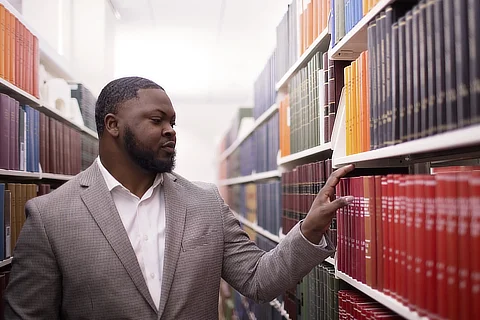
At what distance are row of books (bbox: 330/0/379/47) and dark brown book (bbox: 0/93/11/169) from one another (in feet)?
4.10

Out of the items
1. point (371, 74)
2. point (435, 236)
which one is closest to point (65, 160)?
point (371, 74)

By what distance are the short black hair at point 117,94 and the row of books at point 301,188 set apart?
2.19ft

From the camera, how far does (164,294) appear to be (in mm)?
1469

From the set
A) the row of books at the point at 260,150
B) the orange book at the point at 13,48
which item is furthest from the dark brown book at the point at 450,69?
the row of books at the point at 260,150

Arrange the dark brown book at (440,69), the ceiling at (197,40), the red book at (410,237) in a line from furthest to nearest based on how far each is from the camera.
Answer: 1. the ceiling at (197,40)
2. the red book at (410,237)
3. the dark brown book at (440,69)

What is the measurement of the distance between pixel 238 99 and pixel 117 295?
323 inches

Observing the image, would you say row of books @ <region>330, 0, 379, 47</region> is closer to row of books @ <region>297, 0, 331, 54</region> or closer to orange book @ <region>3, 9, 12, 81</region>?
row of books @ <region>297, 0, 331, 54</region>

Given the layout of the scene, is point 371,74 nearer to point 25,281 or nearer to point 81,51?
point 25,281

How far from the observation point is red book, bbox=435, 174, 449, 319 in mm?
921

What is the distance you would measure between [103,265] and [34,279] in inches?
7.3

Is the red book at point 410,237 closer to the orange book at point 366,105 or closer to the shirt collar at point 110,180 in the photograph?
the orange book at point 366,105

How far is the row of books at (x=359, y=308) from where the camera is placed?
4.25 feet

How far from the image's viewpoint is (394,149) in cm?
113

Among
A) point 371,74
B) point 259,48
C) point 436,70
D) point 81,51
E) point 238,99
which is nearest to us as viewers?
point 436,70
